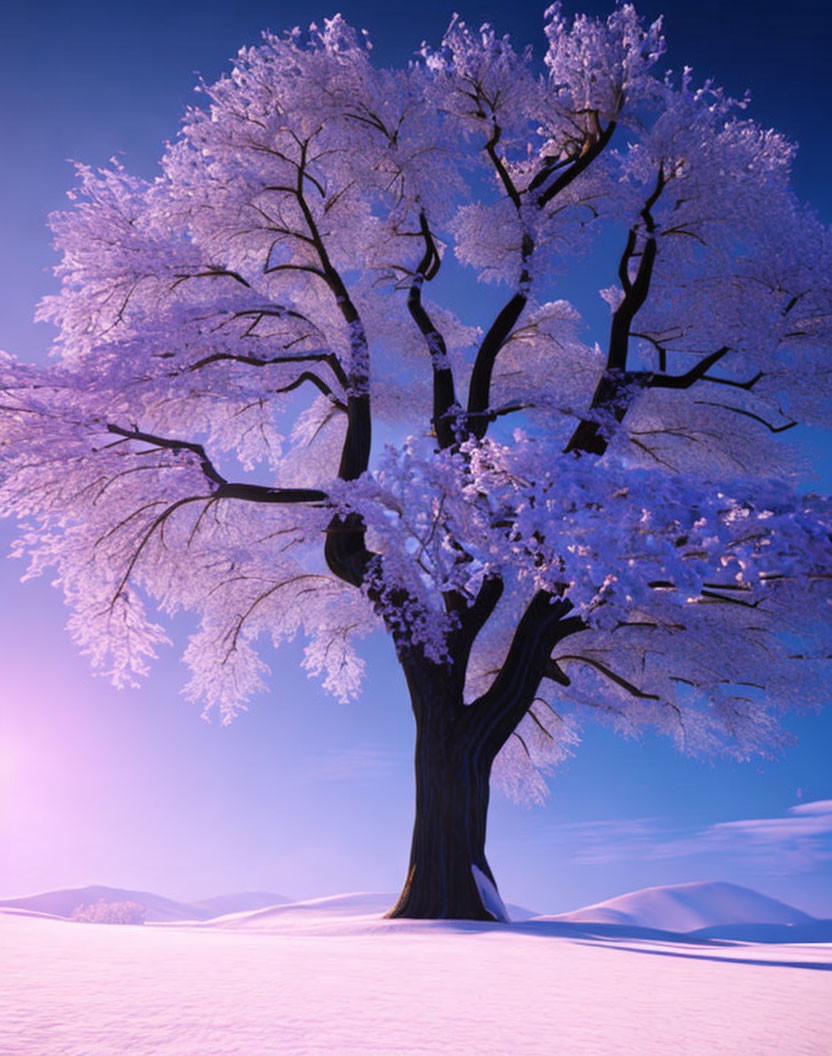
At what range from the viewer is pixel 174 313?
11.1 meters

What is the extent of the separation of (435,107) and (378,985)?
1256 centimetres

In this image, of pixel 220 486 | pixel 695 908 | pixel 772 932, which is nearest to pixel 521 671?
pixel 220 486

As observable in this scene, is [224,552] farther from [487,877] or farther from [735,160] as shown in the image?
[735,160]

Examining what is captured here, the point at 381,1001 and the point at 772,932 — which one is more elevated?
the point at 772,932

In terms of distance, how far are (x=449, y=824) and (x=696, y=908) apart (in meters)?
17.2

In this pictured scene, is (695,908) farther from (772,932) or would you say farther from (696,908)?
(772,932)

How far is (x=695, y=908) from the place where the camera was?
25000mm

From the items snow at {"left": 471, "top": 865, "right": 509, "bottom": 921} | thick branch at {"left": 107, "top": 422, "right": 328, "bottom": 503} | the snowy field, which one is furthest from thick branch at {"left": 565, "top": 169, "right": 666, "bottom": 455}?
the snowy field

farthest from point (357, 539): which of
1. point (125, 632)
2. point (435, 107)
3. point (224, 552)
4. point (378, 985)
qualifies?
point (378, 985)

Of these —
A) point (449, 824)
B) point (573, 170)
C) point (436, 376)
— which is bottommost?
point (449, 824)

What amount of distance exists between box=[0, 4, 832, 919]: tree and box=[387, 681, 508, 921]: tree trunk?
0.12 feet

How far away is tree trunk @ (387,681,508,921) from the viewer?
11062 mm

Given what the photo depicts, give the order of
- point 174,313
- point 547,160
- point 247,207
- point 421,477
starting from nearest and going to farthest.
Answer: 1. point 421,477
2. point 174,313
3. point 247,207
4. point 547,160

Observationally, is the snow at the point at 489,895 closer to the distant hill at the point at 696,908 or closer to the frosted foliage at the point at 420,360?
the frosted foliage at the point at 420,360
